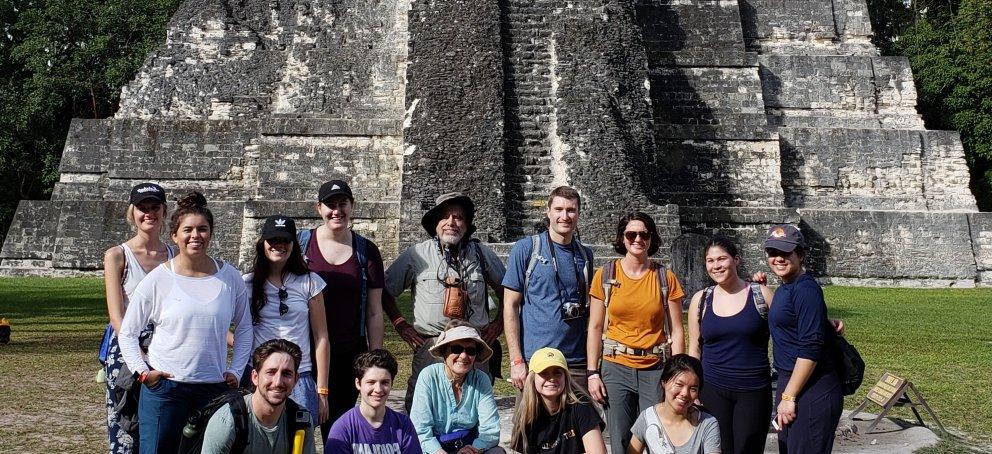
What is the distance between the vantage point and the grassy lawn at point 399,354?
7465 millimetres

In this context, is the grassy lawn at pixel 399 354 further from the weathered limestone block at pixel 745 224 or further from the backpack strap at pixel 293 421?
the backpack strap at pixel 293 421

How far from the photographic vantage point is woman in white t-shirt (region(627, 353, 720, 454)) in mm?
5113

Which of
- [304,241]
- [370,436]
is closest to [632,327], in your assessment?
[370,436]

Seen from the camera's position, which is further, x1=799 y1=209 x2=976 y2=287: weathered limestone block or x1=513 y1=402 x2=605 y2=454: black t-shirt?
x1=799 y1=209 x2=976 y2=287: weathered limestone block

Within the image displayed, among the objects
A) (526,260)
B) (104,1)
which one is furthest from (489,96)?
(104,1)

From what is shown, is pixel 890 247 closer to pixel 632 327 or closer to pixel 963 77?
pixel 963 77

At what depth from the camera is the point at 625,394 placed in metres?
5.80

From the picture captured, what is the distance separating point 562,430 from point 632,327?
0.83m

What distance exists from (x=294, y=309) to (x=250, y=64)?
14310 mm

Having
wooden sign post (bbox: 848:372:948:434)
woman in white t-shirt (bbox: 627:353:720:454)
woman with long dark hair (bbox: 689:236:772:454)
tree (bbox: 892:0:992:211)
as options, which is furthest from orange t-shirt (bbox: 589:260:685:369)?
tree (bbox: 892:0:992:211)

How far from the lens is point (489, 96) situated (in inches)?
666

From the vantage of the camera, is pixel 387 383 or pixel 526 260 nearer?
pixel 387 383

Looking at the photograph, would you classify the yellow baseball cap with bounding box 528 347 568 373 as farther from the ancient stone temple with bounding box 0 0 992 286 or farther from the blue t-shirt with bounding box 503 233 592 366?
the ancient stone temple with bounding box 0 0 992 286

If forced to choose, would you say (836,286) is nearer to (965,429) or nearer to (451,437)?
(965,429)
